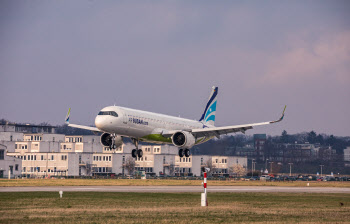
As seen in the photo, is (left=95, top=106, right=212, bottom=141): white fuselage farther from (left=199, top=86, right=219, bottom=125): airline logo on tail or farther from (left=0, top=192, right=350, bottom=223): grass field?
(left=0, top=192, right=350, bottom=223): grass field

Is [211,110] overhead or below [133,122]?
overhead

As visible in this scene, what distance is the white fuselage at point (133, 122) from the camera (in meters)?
74.1

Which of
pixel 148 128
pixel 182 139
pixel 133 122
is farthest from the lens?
pixel 182 139

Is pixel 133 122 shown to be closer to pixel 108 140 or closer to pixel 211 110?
pixel 108 140

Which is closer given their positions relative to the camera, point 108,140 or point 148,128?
point 148,128

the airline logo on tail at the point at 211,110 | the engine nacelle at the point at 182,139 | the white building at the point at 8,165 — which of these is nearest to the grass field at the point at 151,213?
the engine nacelle at the point at 182,139

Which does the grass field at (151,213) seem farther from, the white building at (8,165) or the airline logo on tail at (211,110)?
the white building at (8,165)

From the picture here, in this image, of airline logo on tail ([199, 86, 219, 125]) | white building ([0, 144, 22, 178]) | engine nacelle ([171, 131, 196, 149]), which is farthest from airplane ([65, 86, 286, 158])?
white building ([0, 144, 22, 178])

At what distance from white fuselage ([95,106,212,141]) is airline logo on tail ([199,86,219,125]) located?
15873 mm

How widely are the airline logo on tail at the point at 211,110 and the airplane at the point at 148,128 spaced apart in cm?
634

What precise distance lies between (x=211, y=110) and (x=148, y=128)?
2628 cm

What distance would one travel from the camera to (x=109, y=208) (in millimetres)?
50562

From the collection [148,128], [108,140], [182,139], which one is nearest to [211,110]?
[182,139]

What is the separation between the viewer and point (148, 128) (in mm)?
79938
